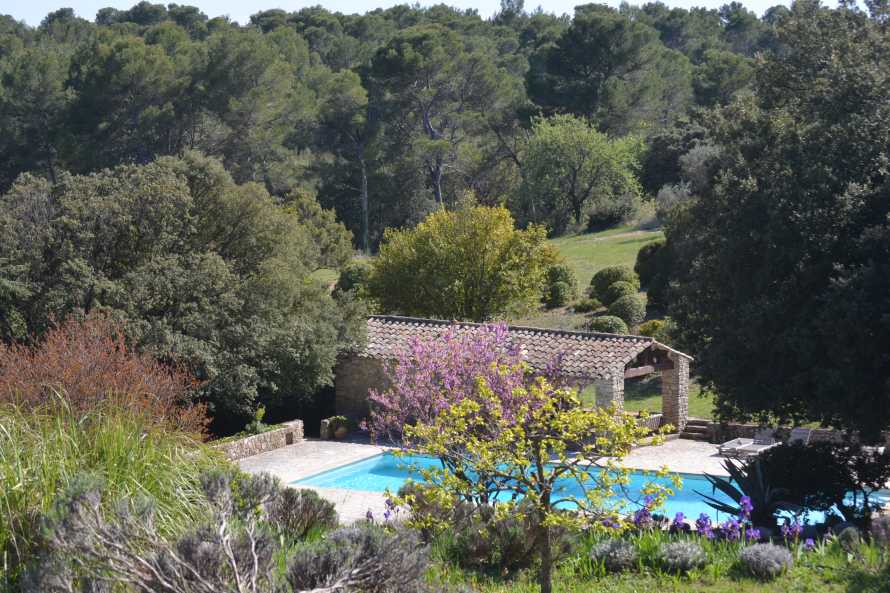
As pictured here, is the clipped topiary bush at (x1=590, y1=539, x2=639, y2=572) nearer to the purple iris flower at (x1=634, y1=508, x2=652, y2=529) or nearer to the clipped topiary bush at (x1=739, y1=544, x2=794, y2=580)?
the purple iris flower at (x1=634, y1=508, x2=652, y2=529)

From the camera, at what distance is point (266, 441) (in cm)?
2133

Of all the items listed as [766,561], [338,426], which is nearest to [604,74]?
[338,426]

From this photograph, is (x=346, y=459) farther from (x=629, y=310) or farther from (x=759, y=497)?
(x=629, y=310)

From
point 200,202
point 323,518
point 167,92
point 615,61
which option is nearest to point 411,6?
point 615,61

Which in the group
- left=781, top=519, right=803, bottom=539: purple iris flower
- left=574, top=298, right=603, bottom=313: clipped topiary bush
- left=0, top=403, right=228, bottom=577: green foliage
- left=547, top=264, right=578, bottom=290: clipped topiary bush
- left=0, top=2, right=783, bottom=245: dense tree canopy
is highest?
left=0, top=2, right=783, bottom=245: dense tree canopy

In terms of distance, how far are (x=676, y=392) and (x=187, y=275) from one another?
1081cm

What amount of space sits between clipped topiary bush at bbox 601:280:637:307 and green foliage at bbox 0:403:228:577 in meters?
24.3

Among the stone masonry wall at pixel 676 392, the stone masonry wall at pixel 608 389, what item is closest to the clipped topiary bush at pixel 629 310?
the stone masonry wall at pixel 676 392

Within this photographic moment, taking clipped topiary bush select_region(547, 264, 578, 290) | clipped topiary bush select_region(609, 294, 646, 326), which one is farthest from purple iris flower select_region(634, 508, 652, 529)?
clipped topiary bush select_region(547, 264, 578, 290)

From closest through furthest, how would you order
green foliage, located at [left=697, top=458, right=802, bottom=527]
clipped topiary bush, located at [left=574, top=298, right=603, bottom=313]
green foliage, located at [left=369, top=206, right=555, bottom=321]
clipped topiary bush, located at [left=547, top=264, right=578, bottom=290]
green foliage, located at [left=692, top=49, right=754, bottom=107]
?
green foliage, located at [left=697, top=458, right=802, bottom=527] < green foliage, located at [left=369, top=206, right=555, bottom=321] < clipped topiary bush, located at [left=574, top=298, right=603, bottom=313] < clipped topiary bush, located at [left=547, top=264, right=578, bottom=290] < green foliage, located at [left=692, top=49, right=754, bottom=107]

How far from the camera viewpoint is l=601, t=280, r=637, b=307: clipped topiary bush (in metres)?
31.4

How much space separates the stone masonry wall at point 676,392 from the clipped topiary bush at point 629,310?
24.1 ft

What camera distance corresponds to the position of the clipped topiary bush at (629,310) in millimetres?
29641

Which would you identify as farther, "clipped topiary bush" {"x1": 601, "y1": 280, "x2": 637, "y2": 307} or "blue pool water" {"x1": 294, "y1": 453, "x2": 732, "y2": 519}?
"clipped topiary bush" {"x1": 601, "y1": 280, "x2": 637, "y2": 307}
